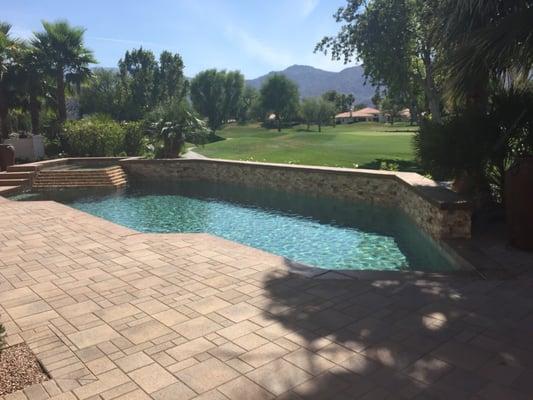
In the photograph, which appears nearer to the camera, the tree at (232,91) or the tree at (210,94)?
the tree at (210,94)

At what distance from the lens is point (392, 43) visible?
18.2 meters

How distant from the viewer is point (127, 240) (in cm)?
766

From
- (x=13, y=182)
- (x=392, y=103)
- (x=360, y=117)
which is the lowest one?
(x=13, y=182)

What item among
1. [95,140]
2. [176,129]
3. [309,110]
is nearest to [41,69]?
[95,140]

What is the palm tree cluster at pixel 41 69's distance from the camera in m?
23.2

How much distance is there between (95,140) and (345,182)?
598 inches

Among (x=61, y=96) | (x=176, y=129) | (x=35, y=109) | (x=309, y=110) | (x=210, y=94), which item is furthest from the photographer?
(x=309, y=110)

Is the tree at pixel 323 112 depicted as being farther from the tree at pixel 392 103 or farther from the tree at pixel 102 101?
the tree at pixel 102 101

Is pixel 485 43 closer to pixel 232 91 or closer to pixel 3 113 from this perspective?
pixel 3 113

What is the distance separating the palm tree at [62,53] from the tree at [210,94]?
32926 mm

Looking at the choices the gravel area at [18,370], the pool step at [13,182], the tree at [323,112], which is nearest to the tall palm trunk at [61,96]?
the pool step at [13,182]

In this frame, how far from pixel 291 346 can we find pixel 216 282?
6.17 feet

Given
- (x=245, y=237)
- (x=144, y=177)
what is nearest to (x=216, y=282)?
(x=245, y=237)

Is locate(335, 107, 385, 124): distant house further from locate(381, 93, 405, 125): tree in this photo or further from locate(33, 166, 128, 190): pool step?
locate(33, 166, 128, 190): pool step
